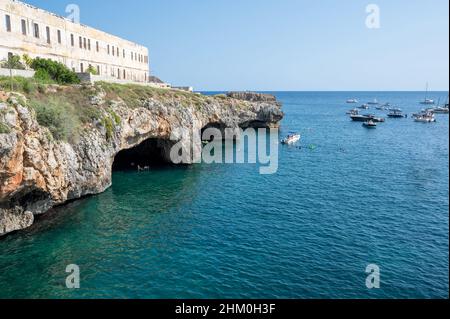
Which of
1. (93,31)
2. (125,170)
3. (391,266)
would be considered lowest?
(391,266)

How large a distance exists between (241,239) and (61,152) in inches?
795

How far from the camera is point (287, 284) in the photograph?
22.7m

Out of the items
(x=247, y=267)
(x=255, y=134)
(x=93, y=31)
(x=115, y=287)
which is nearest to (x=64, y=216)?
(x=115, y=287)

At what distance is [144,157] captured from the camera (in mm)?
61344

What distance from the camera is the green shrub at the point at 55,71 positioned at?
4575cm

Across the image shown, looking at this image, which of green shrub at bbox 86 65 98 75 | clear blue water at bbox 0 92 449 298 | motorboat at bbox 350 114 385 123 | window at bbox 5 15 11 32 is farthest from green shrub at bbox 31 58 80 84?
motorboat at bbox 350 114 385 123

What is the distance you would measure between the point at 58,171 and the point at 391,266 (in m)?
30.6

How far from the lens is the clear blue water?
22.5 metres

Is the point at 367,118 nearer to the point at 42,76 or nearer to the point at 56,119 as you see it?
the point at 42,76

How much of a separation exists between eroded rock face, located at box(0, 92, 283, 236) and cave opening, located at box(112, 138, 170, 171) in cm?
220

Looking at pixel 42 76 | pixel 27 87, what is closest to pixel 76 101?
pixel 42 76
